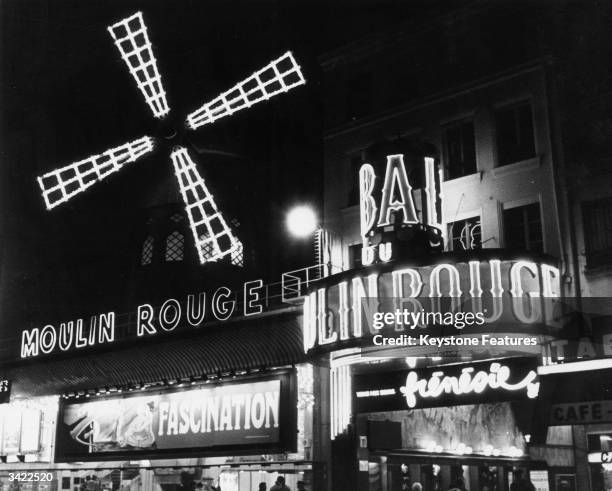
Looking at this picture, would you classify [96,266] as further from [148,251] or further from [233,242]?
[233,242]

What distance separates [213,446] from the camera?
1992 cm

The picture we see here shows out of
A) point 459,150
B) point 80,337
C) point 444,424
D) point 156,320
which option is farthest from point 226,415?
point 459,150

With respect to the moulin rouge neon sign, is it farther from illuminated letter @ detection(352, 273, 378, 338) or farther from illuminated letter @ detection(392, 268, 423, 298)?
illuminated letter @ detection(392, 268, 423, 298)

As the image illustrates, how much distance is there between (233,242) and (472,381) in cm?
762

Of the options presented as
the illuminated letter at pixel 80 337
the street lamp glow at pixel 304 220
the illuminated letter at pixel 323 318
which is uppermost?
the street lamp glow at pixel 304 220

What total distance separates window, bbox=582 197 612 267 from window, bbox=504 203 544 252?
90 cm

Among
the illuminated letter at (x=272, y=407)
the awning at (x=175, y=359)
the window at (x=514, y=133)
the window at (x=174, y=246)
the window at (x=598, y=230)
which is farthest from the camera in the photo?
the window at (x=174, y=246)

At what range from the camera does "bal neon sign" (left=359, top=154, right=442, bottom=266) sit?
15.5m

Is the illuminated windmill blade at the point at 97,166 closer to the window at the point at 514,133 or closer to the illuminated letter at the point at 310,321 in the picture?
the illuminated letter at the point at 310,321

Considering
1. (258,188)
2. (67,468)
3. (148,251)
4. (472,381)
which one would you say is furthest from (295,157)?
(67,468)

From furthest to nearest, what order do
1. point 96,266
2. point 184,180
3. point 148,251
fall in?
point 96,266 → point 148,251 → point 184,180

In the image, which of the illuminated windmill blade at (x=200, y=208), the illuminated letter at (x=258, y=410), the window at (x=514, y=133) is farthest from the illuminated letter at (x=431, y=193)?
the illuminated windmill blade at (x=200, y=208)

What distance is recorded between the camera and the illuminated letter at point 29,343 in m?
24.5

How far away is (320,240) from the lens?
19.5m
